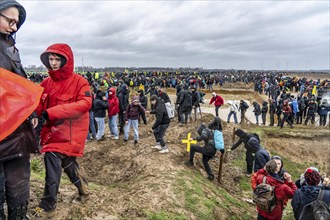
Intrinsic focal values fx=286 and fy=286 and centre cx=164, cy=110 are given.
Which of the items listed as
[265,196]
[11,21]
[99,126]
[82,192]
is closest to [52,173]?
[82,192]

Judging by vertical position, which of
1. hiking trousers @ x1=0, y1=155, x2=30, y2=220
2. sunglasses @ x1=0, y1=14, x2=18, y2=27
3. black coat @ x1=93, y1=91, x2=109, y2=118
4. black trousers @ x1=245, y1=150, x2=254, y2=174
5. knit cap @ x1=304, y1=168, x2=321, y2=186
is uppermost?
sunglasses @ x1=0, y1=14, x2=18, y2=27

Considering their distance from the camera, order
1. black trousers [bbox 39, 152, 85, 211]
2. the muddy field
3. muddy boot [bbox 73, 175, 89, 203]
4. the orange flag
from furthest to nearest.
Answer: the muddy field
muddy boot [bbox 73, 175, 89, 203]
black trousers [bbox 39, 152, 85, 211]
the orange flag

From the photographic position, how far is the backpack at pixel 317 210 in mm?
4191

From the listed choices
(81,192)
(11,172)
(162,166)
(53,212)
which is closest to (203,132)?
(162,166)

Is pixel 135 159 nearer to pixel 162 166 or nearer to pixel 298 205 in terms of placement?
pixel 162 166

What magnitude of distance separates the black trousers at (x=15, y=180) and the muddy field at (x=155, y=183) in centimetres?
107

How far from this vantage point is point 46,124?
12.3 ft

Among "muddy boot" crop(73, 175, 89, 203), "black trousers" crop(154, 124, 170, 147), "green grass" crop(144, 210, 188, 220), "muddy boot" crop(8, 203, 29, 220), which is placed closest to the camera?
"muddy boot" crop(8, 203, 29, 220)

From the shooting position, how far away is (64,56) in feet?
11.6

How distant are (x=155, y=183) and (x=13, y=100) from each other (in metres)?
4.59

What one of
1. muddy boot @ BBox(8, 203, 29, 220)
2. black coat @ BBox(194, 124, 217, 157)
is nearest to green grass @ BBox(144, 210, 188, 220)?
muddy boot @ BBox(8, 203, 29, 220)

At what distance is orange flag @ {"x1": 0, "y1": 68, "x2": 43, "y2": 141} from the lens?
243 centimetres

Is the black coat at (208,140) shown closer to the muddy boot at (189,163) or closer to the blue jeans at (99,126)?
the muddy boot at (189,163)

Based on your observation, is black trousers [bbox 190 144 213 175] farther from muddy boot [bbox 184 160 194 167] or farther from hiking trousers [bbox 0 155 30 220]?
hiking trousers [bbox 0 155 30 220]
